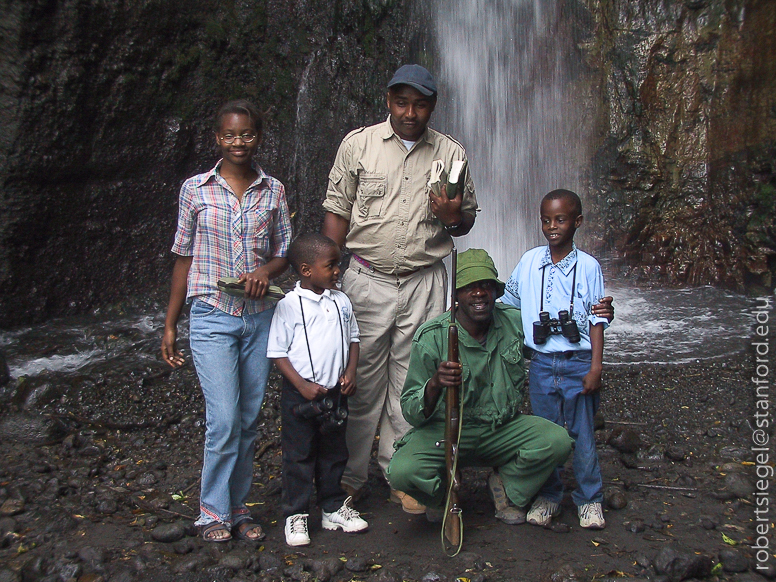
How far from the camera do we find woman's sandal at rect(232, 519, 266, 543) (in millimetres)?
3600

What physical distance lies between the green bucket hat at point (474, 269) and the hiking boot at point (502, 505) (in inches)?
39.4

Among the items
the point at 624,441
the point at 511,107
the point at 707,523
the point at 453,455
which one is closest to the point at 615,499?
the point at 707,523

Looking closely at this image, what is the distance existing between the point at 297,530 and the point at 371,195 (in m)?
1.72

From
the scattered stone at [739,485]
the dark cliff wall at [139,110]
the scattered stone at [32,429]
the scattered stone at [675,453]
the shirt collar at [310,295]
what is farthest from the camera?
the dark cliff wall at [139,110]

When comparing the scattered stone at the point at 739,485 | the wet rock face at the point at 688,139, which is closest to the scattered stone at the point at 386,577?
the scattered stone at the point at 739,485

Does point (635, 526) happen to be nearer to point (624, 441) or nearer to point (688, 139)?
point (624, 441)

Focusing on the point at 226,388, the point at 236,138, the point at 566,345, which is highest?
the point at 236,138

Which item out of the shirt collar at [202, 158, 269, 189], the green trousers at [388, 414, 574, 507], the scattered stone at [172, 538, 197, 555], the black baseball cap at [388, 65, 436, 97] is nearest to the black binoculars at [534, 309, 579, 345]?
the green trousers at [388, 414, 574, 507]

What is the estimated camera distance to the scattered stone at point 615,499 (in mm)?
3951

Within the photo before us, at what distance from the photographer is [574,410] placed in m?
3.80

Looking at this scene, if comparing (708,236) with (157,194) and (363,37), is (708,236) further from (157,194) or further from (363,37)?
(157,194)

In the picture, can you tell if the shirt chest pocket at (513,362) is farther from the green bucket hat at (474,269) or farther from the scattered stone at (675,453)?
the scattered stone at (675,453)

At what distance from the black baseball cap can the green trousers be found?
5.49 ft

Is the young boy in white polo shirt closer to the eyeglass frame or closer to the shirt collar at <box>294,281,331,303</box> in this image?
the shirt collar at <box>294,281,331,303</box>
